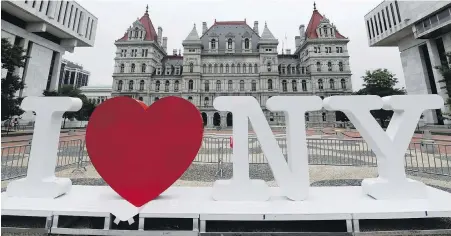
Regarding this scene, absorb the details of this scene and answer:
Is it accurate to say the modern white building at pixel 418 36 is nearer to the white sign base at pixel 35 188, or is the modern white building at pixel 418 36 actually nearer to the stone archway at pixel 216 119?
the stone archway at pixel 216 119

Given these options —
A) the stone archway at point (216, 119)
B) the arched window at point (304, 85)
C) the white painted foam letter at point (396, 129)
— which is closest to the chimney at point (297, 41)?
the arched window at point (304, 85)

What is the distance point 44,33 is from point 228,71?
32.4 meters

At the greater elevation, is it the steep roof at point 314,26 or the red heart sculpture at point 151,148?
the steep roof at point 314,26

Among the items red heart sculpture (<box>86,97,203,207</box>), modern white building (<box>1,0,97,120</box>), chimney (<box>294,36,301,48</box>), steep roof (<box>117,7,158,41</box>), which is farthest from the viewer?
chimney (<box>294,36,301,48</box>)

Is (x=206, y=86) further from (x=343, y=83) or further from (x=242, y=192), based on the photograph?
(x=242, y=192)

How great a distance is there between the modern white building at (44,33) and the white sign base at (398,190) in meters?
39.7

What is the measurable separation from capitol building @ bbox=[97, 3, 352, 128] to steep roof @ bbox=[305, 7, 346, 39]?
0.43 metres

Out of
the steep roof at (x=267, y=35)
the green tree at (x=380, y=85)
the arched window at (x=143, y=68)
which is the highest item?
the steep roof at (x=267, y=35)

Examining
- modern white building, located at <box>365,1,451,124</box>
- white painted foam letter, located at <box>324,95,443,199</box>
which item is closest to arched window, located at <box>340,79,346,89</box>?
modern white building, located at <box>365,1,451,124</box>

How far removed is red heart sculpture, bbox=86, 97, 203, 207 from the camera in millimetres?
3600

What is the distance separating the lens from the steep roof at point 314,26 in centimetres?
4419

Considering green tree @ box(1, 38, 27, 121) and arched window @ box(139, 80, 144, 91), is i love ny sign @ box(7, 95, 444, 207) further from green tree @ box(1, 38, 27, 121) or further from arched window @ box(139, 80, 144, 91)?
arched window @ box(139, 80, 144, 91)

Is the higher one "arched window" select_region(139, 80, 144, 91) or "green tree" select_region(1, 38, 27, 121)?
"arched window" select_region(139, 80, 144, 91)

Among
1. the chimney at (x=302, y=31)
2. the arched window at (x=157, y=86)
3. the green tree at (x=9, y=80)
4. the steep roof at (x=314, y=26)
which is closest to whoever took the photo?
the green tree at (x=9, y=80)
